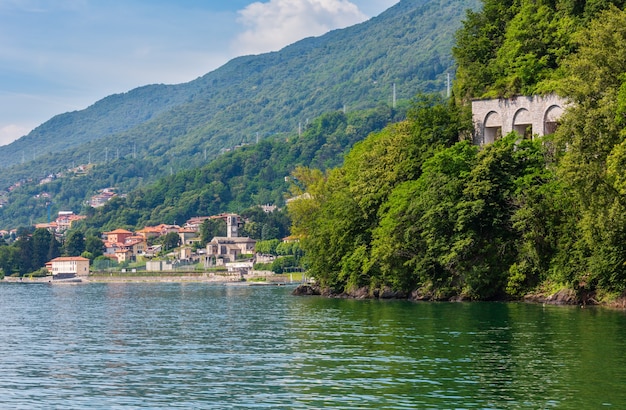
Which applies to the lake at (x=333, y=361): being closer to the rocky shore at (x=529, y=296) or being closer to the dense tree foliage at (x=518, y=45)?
the rocky shore at (x=529, y=296)

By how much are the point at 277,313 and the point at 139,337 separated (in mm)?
19199

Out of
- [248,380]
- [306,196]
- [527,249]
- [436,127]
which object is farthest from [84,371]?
[306,196]

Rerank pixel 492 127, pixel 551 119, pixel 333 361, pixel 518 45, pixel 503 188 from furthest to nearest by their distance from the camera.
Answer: pixel 492 127 < pixel 518 45 < pixel 551 119 < pixel 503 188 < pixel 333 361

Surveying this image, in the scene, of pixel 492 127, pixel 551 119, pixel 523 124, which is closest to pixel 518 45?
pixel 523 124

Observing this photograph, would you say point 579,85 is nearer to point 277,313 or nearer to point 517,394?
point 277,313

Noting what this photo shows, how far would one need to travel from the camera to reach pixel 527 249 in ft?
222

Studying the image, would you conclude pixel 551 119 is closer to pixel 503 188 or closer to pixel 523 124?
pixel 523 124

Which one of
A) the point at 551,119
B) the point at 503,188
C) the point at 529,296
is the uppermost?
the point at 551,119

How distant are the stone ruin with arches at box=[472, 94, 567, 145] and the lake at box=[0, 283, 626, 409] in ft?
58.6

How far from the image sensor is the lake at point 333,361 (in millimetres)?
30672

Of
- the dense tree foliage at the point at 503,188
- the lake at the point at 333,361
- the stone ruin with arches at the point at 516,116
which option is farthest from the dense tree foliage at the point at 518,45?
the lake at the point at 333,361

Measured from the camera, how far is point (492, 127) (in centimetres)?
8144

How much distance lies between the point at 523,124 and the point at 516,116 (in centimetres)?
78

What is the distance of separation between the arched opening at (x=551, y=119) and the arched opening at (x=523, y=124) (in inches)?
57.0
